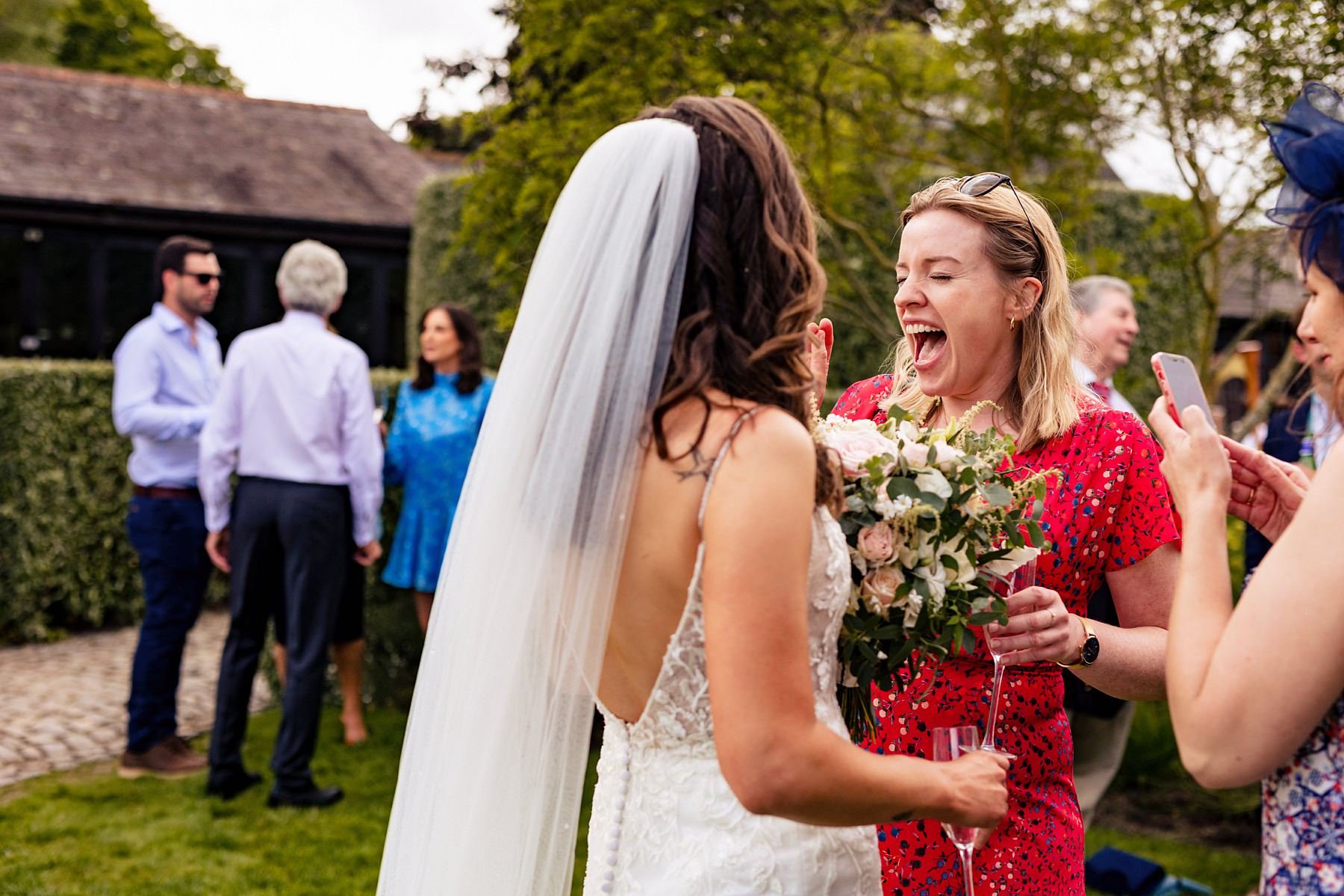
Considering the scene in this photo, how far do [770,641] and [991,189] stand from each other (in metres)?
1.43

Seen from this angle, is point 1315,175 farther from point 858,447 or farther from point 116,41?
point 116,41

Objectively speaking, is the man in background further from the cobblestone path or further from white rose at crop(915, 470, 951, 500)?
the cobblestone path

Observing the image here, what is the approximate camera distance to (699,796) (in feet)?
6.35

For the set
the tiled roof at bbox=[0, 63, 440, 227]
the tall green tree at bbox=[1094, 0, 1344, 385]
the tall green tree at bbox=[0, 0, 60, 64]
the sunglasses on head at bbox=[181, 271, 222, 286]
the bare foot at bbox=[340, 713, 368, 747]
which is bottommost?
the bare foot at bbox=[340, 713, 368, 747]

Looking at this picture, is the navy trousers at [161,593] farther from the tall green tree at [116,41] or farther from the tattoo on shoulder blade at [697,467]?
the tall green tree at [116,41]

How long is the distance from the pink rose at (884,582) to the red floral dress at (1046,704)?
509 mm

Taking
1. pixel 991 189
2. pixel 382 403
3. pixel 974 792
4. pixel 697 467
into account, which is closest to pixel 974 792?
pixel 974 792

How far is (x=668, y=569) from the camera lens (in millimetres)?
1826

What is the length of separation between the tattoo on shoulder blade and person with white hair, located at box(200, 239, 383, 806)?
14.7 ft

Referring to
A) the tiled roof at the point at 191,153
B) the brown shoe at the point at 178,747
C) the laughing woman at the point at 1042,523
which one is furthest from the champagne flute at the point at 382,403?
the tiled roof at the point at 191,153

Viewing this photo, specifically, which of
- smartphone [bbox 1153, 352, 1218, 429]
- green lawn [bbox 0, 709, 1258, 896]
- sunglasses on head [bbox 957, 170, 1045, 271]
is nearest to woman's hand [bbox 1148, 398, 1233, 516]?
smartphone [bbox 1153, 352, 1218, 429]

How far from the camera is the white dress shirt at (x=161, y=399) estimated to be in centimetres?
641

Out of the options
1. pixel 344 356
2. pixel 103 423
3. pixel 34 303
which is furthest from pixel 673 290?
pixel 34 303

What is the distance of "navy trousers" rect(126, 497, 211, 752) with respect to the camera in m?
6.45
